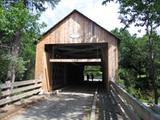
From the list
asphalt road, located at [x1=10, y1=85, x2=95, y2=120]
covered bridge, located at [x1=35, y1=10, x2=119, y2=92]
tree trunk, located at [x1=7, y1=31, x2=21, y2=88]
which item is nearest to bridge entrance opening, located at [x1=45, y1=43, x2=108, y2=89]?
covered bridge, located at [x1=35, y1=10, x2=119, y2=92]

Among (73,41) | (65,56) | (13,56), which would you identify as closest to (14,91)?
(13,56)

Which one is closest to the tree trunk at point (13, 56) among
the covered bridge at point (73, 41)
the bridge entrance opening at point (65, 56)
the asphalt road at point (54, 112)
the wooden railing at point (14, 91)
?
the wooden railing at point (14, 91)

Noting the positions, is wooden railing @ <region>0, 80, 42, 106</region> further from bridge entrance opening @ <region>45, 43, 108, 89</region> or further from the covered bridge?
bridge entrance opening @ <region>45, 43, 108, 89</region>

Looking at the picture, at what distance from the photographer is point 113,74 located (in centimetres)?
1605

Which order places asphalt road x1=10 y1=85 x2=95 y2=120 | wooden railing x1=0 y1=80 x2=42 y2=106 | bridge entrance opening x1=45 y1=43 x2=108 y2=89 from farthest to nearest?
bridge entrance opening x1=45 y1=43 x2=108 y2=89
wooden railing x1=0 y1=80 x2=42 y2=106
asphalt road x1=10 y1=85 x2=95 y2=120

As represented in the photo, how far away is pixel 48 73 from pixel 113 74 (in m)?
4.34

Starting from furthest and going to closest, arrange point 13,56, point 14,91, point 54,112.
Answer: point 13,56
point 14,91
point 54,112

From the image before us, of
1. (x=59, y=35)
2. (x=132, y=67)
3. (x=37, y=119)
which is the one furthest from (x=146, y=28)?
(x=132, y=67)

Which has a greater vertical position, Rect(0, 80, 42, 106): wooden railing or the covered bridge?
the covered bridge

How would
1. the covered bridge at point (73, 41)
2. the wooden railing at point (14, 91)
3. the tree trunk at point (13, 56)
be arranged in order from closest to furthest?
the wooden railing at point (14, 91) < the tree trunk at point (13, 56) < the covered bridge at point (73, 41)

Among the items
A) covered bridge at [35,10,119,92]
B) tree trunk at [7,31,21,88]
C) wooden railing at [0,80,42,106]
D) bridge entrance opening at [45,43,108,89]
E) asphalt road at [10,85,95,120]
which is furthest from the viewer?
bridge entrance opening at [45,43,108,89]

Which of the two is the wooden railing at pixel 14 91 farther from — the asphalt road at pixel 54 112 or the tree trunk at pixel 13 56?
the asphalt road at pixel 54 112

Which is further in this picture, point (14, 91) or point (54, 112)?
point (14, 91)

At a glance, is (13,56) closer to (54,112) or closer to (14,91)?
(14,91)
